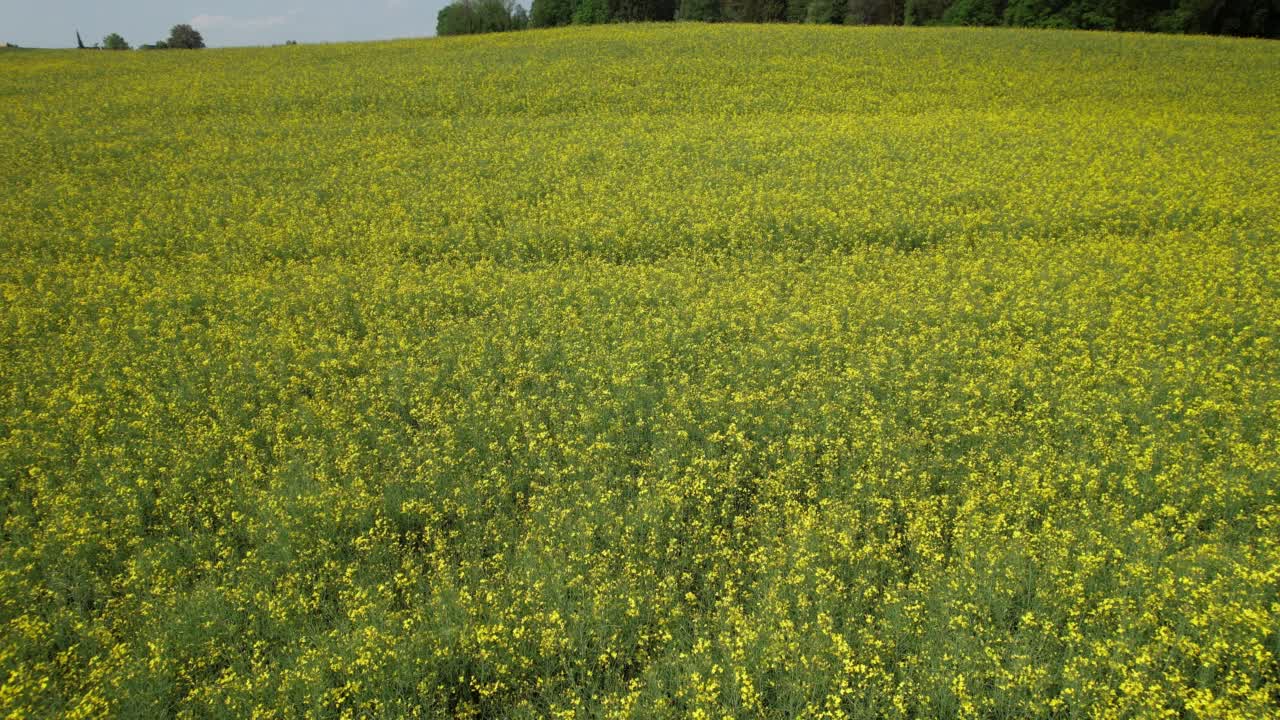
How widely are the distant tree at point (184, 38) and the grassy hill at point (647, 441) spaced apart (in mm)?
70815

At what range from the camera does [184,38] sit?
235 feet

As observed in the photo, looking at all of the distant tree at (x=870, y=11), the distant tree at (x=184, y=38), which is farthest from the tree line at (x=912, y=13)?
the distant tree at (x=184, y=38)

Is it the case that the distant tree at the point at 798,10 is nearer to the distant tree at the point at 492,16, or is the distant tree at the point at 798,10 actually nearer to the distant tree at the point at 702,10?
the distant tree at the point at 702,10

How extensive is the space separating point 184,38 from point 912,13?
245 feet

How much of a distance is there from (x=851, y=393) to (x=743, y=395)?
1104 mm

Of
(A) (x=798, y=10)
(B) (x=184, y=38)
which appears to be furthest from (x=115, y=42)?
(A) (x=798, y=10)

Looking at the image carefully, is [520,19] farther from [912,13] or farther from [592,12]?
[912,13]

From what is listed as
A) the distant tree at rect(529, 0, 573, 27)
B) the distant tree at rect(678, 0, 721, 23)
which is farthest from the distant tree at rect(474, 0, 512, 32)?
the distant tree at rect(678, 0, 721, 23)

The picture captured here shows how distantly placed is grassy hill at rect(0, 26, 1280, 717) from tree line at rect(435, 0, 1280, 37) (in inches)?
1414

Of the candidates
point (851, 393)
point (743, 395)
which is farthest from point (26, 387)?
point (851, 393)

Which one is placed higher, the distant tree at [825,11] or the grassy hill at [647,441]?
the distant tree at [825,11]

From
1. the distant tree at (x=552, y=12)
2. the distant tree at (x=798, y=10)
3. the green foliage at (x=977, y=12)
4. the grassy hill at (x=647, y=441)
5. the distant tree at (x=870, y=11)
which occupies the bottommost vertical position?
the grassy hill at (x=647, y=441)

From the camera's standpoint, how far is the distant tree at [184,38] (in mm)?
70062

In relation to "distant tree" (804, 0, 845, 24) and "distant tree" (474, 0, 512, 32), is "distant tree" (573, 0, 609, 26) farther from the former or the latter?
"distant tree" (804, 0, 845, 24)
